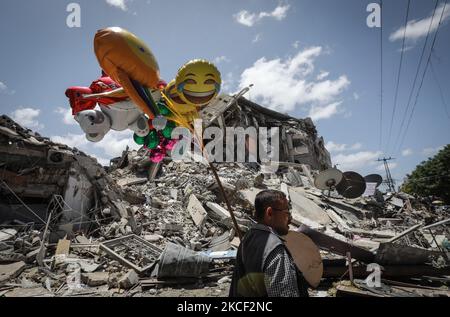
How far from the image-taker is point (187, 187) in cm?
1073

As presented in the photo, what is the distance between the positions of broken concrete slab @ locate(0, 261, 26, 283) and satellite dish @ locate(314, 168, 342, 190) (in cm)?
1105

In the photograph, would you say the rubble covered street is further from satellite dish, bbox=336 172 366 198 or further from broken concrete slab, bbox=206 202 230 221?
satellite dish, bbox=336 172 366 198

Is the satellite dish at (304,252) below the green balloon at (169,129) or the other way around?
below

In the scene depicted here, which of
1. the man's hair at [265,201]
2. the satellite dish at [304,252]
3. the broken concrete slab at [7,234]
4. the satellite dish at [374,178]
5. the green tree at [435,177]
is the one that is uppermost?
the green tree at [435,177]

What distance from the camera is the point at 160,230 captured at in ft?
26.7

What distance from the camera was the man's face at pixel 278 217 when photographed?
6.06 feet

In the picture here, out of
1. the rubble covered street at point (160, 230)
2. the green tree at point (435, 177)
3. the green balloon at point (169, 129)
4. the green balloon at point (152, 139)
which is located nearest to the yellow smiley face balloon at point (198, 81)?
the green balloon at point (169, 129)

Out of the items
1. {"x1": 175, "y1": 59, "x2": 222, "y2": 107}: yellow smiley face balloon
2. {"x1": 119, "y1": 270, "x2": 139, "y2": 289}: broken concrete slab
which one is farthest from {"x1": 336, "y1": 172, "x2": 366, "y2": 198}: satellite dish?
{"x1": 175, "y1": 59, "x2": 222, "y2": 107}: yellow smiley face balloon

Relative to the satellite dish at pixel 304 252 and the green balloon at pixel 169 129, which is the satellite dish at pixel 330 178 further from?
the green balloon at pixel 169 129

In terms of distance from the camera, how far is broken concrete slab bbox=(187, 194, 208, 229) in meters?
Answer: 8.51

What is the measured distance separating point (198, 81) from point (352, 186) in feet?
36.2

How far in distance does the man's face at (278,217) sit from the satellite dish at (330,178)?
10.5 m

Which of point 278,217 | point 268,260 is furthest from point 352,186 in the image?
point 268,260

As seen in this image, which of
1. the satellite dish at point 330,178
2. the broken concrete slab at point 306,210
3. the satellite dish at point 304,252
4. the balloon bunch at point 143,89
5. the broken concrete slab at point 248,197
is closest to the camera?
the balloon bunch at point 143,89
